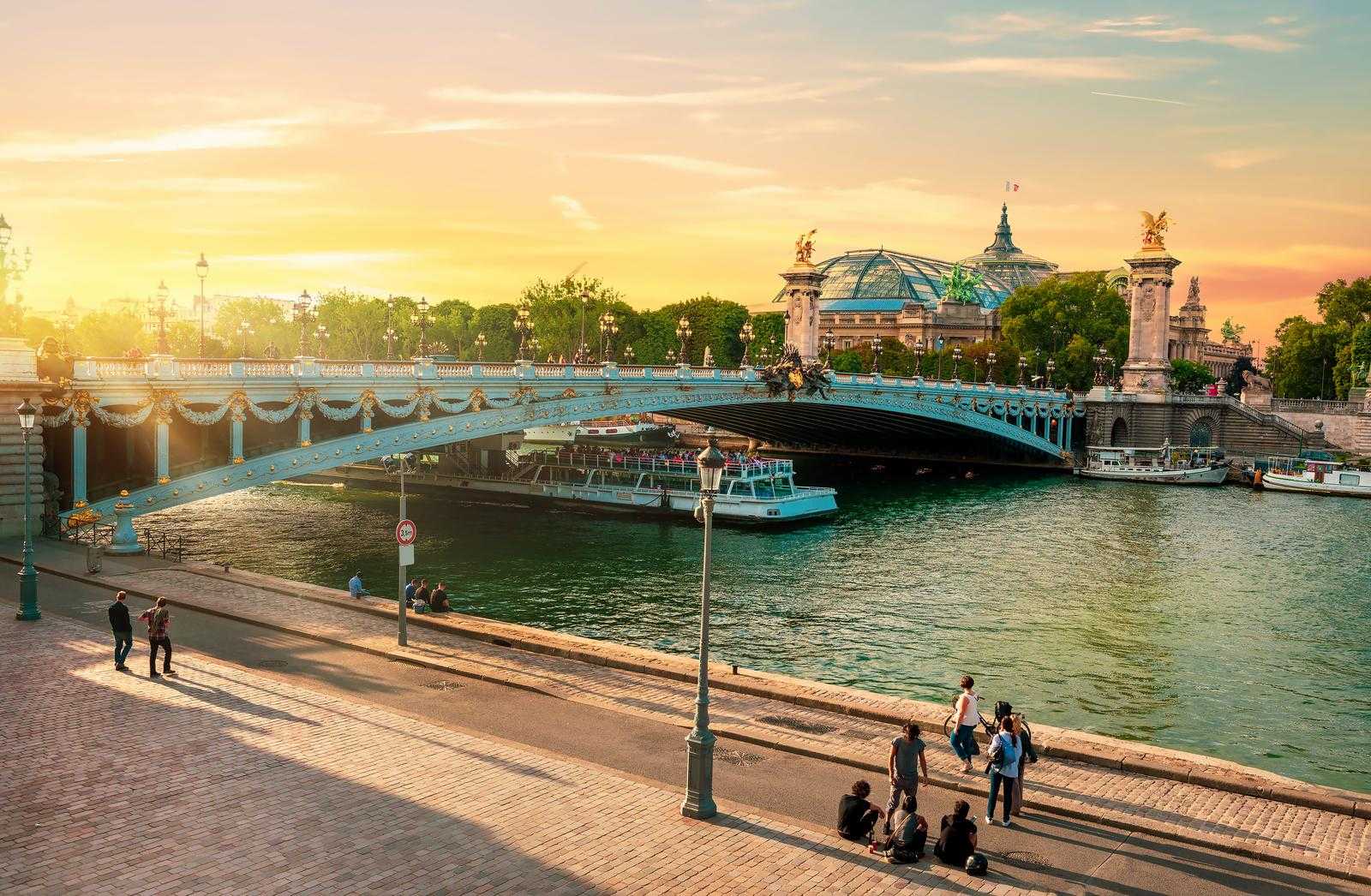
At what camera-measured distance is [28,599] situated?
86.5 ft

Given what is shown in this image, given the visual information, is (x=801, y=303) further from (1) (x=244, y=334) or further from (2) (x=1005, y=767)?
(2) (x=1005, y=767)

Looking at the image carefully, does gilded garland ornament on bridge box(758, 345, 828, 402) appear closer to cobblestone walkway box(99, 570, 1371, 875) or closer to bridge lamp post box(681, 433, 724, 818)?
cobblestone walkway box(99, 570, 1371, 875)

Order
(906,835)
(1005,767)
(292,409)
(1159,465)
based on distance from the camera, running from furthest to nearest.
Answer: (1159,465), (292,409), (1005,767), (906,835)

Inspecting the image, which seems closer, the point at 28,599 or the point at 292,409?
the point at 28,599

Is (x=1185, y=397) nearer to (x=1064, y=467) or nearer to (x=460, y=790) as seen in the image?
(x=1064, y=467)

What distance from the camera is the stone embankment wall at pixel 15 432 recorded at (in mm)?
35406

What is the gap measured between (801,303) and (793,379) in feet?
187

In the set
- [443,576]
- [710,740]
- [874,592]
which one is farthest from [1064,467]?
[710,740]

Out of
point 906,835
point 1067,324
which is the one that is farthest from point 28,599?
point 1067,324

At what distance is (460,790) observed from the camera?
1695 cm

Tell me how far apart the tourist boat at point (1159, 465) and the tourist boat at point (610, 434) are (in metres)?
45.9

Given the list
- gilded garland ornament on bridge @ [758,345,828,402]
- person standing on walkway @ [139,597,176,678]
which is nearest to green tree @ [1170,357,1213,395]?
gilded garland ornament on bridge @ [758,345,828,402]

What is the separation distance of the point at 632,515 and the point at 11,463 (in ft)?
121

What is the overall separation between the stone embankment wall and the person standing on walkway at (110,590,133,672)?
15.7 meters
